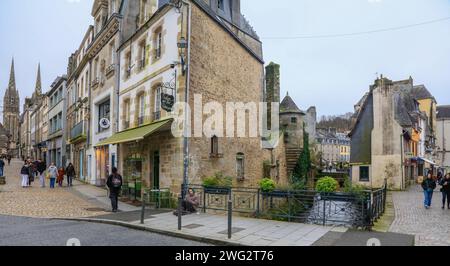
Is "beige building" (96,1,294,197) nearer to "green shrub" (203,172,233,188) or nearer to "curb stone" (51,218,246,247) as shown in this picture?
"green shrub" (203,172,233,188)

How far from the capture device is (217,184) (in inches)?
491

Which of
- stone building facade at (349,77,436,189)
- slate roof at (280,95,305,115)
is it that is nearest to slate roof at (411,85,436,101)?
stone building facade at (349,77,436,189)

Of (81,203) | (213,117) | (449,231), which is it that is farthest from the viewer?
(213,117)

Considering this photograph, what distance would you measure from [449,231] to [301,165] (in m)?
16.6

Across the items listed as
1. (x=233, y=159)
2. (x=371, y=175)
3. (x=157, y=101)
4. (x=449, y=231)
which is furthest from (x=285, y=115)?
Result: (x=449, y=231)

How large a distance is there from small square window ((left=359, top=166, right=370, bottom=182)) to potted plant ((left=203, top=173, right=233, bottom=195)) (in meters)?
16.9

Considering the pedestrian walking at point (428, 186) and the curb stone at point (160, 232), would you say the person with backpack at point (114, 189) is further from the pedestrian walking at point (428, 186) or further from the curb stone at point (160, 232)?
the pedestrian walking at point (428, 186)

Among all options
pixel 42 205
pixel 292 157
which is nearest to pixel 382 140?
pixel 292 157

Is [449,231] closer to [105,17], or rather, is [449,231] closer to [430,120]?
[105,17]

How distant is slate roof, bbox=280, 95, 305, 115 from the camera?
2609 cm

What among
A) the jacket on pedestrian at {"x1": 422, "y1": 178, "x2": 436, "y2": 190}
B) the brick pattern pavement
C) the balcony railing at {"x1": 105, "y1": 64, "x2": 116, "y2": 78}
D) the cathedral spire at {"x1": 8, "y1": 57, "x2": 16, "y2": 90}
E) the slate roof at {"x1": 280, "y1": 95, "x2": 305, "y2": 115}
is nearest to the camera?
the brick pattern pavement

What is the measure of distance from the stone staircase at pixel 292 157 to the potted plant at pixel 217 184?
10.9m
